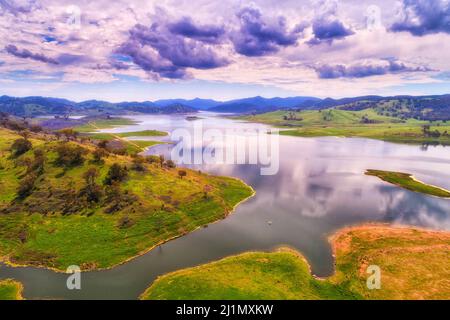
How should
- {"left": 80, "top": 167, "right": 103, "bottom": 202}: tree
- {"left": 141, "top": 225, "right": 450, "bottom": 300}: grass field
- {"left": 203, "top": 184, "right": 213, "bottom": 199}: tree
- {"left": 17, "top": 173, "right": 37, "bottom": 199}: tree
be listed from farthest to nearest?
{"left": 203, "top": 184, "right": 213, "bottom": 199}: tree, {"left": 17, "top": 173, "right": 37, "bottom": 199}: tree, {"left": 80, "top": 167, "right": 103, "bottom": 202}: tree, {"left": 141, "top": 225, "right": 450, "bottom": 300}: grass field

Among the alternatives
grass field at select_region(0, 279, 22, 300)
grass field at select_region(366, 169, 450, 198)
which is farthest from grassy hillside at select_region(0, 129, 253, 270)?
grass field at select_region(366, 169, 450, 198)

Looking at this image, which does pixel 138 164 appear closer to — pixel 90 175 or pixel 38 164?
pixel 90 175

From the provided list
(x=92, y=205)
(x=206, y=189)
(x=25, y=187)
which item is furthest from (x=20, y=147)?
(x=206, y=189)

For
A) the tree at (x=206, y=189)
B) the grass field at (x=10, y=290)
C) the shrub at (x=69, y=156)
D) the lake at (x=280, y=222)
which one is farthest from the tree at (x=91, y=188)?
the tree at (x=206, y=189)

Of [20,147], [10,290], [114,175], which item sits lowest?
[10,290]

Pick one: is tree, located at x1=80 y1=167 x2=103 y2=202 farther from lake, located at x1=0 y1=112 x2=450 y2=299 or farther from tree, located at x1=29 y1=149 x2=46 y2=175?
lake, located at x1=0 y1=112 x2=450 y2=299

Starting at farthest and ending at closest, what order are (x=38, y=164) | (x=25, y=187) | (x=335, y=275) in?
(x=38, y=164) → (x=25, y=187) → (x=335, y=275)
